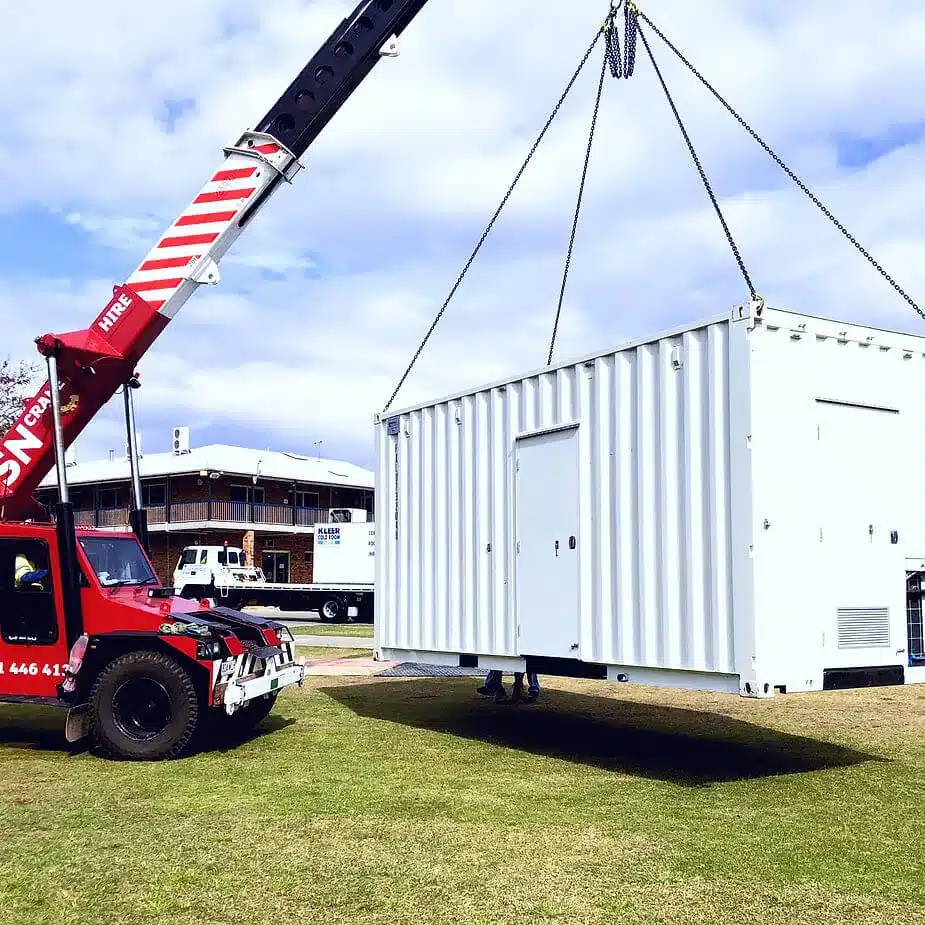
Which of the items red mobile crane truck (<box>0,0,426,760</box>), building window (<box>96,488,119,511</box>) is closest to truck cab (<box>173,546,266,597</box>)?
building window (<box>96,488,119,511</box>)

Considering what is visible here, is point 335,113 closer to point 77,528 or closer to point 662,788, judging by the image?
point 77,528

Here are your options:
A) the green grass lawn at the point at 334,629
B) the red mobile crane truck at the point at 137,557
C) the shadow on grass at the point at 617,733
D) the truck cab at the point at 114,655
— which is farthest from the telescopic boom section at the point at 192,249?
the green grass lawn at the point at 334,629

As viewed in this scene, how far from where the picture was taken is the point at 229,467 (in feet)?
147

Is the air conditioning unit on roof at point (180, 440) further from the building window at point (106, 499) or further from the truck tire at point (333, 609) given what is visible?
the truck tire at point (333, 609)

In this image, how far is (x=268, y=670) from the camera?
9148mm

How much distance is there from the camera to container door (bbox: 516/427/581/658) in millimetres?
8531

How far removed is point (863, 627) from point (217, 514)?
1511 inches

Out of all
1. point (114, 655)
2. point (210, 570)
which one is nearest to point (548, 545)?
point (114, 655)

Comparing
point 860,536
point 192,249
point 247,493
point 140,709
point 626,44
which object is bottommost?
point 140,709

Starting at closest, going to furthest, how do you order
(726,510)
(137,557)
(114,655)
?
(726,510)
(114,655)
(137,557)

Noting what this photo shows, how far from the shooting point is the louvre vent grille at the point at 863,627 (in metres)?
7.20

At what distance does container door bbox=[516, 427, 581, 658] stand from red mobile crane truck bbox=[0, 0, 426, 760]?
7.80ft

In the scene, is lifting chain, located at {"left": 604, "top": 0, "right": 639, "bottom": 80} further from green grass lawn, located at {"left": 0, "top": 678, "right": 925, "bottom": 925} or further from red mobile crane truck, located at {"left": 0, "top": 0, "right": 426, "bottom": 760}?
green grass lawn, located at {"left": 0, "top": 678, "right": 925, "bottom": 925}

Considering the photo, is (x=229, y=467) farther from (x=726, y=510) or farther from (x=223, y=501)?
(x=726, y=510)
